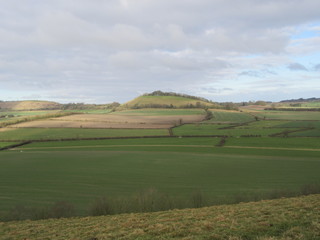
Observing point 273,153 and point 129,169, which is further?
point 273,153

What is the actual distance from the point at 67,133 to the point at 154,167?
4524 cm

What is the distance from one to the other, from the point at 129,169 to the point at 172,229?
100 ft

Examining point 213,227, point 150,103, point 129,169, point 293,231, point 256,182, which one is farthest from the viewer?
point 150,103

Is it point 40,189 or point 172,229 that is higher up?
point 172,229

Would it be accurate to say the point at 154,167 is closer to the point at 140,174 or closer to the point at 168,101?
the point at 140,174

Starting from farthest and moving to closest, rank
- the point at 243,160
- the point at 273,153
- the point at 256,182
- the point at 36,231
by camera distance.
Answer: the point at 273,153
the point at 243,160
the point at 256,182
the point at 36,231

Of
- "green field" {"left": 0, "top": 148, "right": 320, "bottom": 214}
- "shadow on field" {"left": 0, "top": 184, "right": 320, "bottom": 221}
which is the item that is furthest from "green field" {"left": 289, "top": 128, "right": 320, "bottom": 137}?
"shadow on field" {"left": 0, "top": 184, "right": 320, "bottom": 221}

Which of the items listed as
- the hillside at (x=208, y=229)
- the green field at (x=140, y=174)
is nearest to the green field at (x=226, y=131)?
the green field at (x=140, y=174)

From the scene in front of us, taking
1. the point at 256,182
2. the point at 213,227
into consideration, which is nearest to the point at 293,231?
the point at 213,227

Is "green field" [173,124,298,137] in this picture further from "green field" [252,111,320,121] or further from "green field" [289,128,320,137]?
"green field" [252,111,320,121]

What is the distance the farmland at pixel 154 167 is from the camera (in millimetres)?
26719

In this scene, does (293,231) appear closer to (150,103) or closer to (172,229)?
(172,229)

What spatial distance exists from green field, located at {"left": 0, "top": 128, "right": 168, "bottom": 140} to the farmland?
277mm

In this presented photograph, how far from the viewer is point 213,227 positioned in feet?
38.6
